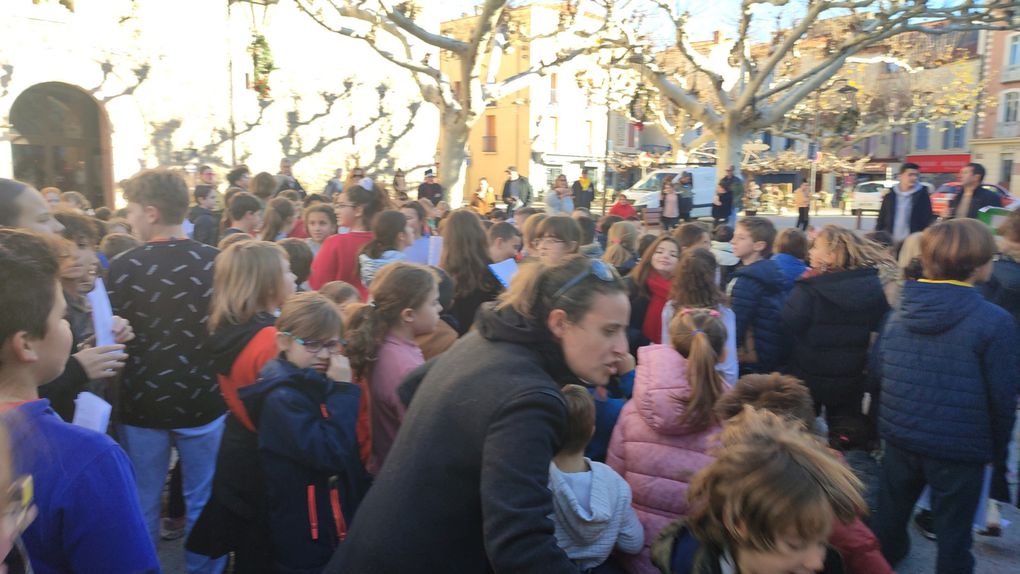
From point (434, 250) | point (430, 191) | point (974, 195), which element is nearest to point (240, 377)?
point (434, 250)

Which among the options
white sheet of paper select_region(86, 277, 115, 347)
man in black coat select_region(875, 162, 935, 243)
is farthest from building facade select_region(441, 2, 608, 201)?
white sheet of paper select_region(86, 277, 115, 347)

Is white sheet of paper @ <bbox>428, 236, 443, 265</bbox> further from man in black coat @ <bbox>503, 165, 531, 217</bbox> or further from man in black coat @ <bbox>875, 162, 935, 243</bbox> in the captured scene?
man in black coat @ <bbox>503, 165, 531, 217</bbox>

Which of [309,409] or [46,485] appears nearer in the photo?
[46,485]

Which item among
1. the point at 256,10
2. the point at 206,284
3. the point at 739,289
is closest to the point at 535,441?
A: the point at 206,284

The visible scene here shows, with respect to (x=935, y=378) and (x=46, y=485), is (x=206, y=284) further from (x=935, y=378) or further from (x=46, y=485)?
(x=935, y=378)

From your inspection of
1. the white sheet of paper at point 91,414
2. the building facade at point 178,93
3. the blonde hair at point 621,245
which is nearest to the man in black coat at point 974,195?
the blonde hair at point 621,245

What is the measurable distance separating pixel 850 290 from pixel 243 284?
334 centimetres

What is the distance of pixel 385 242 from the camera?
470cm

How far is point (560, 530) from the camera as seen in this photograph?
7.67ft

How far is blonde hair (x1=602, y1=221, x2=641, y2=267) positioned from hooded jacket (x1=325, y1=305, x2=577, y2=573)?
374 cm

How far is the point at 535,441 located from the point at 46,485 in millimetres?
991

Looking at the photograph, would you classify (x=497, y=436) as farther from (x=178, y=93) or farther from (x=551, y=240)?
(x=178, y=93)

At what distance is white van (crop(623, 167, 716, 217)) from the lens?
23.4 m

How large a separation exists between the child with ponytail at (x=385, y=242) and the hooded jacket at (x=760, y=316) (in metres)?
2.23
